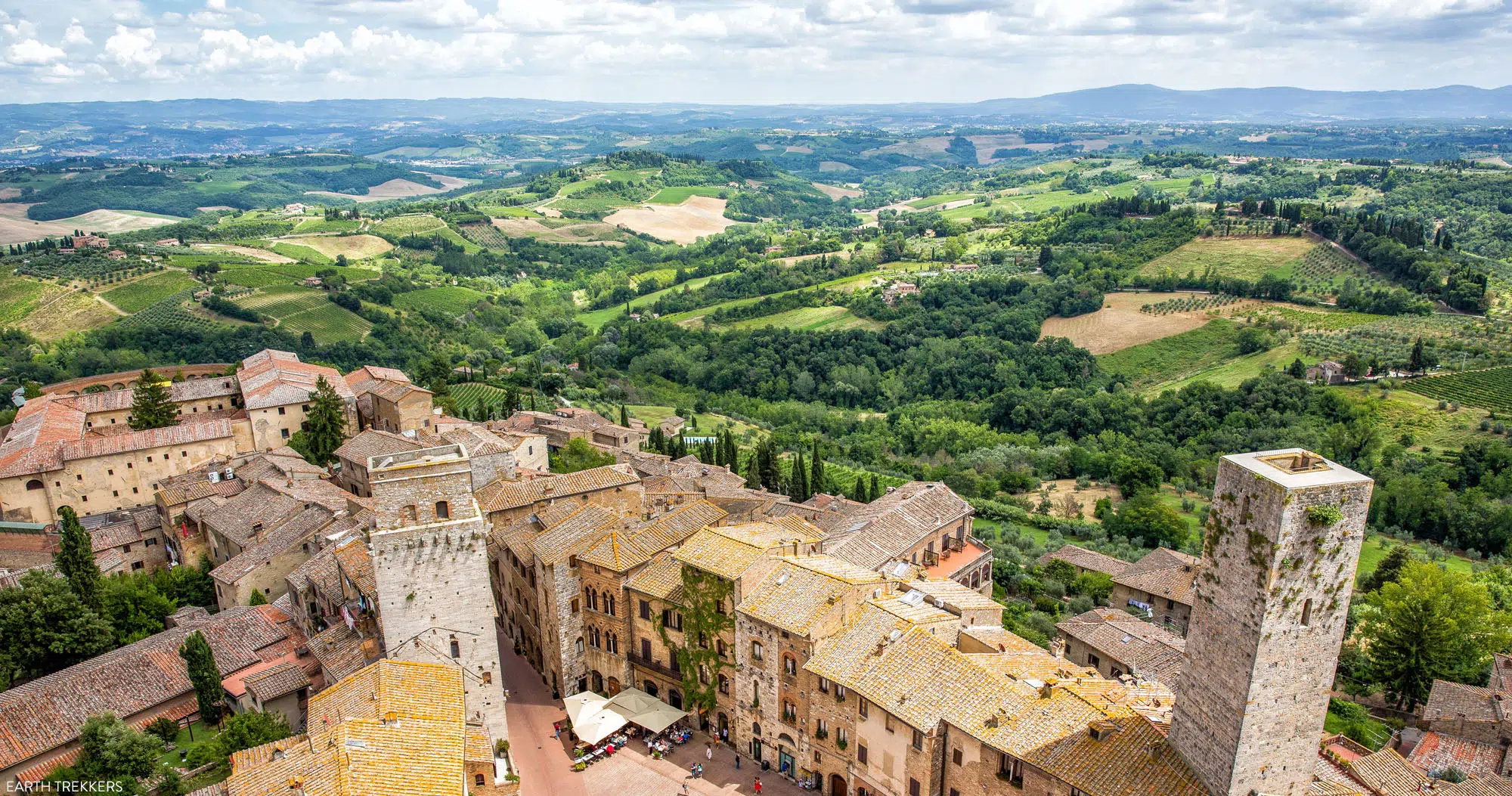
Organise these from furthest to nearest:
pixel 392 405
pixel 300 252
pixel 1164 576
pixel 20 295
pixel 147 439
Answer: pixel 300 252 → pixel 20 295 → pixel 392 405 → pixel 147 439 → pixel 1164 576

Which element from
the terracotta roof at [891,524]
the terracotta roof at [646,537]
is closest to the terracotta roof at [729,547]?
the terracotta roof at [646,537]

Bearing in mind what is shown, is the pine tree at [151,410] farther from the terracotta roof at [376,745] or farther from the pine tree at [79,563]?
the terracotta roof at [376,745]

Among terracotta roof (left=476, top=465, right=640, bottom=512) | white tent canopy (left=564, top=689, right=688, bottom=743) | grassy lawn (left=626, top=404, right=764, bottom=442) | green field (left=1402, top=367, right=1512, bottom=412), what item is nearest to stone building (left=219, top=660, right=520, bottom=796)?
white tent canopy (left=564, top=689, right=688, bottom=743)

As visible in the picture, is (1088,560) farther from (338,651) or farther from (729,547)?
(338,651)

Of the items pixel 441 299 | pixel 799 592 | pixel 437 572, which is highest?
pixel 437 572

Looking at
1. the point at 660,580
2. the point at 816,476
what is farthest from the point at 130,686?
the point at 816,476

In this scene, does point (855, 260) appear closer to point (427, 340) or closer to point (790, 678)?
point (427, 340)

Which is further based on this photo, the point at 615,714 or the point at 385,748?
the point at 615,714
